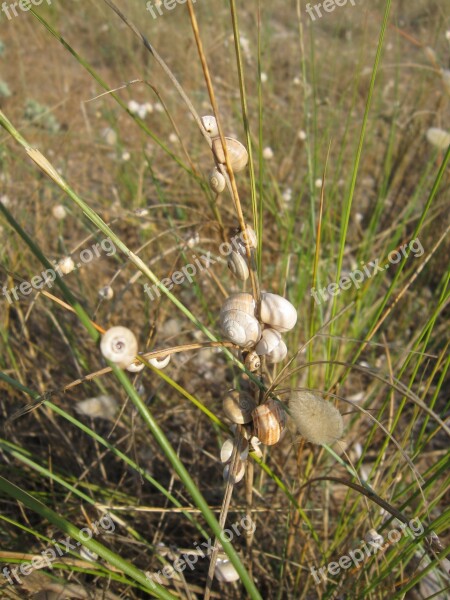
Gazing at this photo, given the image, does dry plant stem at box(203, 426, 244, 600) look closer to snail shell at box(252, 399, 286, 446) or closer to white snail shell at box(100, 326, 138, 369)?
snail shell at box(252, 399, 286, 446)

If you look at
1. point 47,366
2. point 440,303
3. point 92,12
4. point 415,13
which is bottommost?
point 47,366

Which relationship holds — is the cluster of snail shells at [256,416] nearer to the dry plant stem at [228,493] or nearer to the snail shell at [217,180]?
the dry plant stem at [228,493]

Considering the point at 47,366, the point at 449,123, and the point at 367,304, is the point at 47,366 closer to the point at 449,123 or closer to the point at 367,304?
the point at 367,304

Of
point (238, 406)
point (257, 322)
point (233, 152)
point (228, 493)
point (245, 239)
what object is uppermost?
point (233, 152)

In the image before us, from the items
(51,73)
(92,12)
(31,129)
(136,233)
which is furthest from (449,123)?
(92,12)

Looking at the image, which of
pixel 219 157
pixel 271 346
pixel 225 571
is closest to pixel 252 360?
pixel 271 346

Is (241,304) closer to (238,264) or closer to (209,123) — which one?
(238,264)
